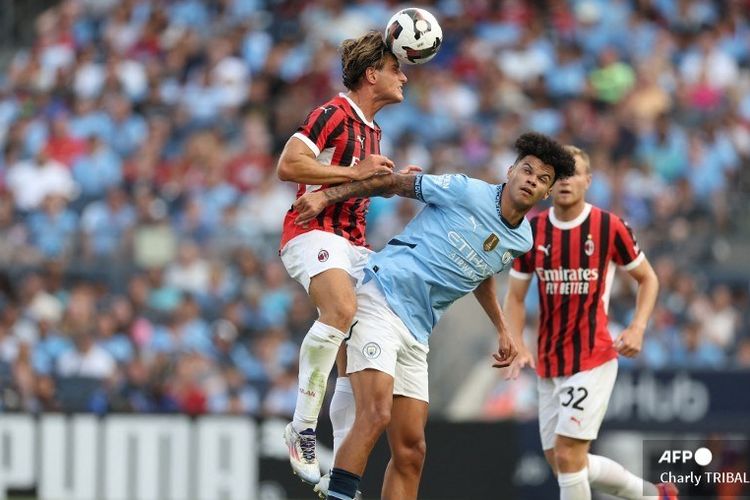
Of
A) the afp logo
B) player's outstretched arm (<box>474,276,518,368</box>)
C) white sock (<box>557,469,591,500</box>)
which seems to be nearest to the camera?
player's outstretched arm (<box>474,276,518,368</box>)

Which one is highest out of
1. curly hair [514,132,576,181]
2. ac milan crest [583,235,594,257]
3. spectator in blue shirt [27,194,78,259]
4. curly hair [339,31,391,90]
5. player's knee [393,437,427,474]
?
spectator in blue shirt [27,194,78,259]

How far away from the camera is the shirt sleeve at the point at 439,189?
335 inches

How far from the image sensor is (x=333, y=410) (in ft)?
28.9

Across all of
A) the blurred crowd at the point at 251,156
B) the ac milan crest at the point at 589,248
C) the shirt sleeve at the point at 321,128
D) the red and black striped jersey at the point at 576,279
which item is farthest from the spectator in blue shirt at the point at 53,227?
the shirt sleeve at the point at 321,128

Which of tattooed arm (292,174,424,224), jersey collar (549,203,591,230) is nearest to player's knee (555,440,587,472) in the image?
jersey collar (549,203,591,230)

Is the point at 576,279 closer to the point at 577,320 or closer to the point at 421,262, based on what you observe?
the point at 577,320

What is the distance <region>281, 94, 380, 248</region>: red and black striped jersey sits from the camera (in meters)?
8.45

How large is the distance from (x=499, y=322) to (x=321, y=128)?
5.07ft

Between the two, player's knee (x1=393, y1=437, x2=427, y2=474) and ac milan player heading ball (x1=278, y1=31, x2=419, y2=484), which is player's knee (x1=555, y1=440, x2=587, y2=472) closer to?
player's knee (x1=393, y1=437, x2=427, y2=474)

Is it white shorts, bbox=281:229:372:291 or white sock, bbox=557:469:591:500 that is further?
white sock, bbox=557:469:591:500

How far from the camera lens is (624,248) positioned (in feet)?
32.3

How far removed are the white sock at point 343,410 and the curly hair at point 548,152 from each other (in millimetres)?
1613

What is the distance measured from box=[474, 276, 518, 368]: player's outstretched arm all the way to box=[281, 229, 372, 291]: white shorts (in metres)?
0.73

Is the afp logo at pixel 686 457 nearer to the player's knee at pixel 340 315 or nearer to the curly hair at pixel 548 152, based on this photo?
the curly hair at pixel 548 152
